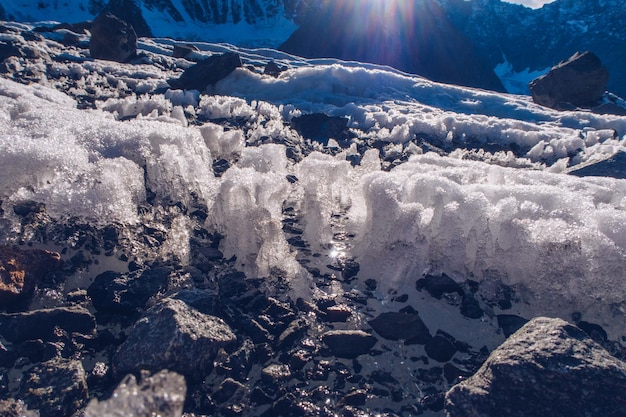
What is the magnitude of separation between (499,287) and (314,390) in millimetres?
1727

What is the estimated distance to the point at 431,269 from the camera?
399 centimetres

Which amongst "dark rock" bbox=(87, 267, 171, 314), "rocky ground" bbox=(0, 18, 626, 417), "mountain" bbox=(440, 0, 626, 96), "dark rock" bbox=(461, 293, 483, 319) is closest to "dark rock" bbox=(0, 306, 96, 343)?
"rocky ground" bbox=(0, 18, 626, 417)

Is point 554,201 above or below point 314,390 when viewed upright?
above

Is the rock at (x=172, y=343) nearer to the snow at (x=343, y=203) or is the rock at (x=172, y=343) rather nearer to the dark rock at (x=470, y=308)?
the snow at (x=343, y=203)

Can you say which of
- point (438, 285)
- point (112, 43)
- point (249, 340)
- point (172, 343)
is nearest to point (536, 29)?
point (112, 43)

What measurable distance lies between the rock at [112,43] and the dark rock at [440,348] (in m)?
19.6

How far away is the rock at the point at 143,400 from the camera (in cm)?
199

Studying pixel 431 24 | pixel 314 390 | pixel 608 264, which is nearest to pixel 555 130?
pixel 608 264

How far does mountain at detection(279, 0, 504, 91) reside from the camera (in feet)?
282

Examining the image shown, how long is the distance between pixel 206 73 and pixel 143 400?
13626 mm

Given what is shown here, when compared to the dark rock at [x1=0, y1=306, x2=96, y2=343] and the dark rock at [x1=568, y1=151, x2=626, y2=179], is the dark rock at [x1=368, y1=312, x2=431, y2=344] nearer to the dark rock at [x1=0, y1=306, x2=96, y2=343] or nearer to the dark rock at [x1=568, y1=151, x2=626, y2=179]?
the dark rock at [x1=0, y1=306, x2=96, y2=343]

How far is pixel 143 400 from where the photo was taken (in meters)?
2.05

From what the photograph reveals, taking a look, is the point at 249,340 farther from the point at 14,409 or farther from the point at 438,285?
the point at 438,285

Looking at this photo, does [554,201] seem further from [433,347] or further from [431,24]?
[431,24]
